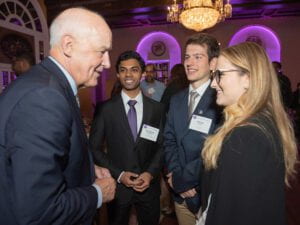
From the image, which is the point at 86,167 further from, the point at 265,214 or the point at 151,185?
the point at 151,185

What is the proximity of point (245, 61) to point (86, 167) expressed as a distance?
906 millimetres

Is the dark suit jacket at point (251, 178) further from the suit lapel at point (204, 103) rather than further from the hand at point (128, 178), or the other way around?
the hand at point (128, 178)

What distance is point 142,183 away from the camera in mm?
2125

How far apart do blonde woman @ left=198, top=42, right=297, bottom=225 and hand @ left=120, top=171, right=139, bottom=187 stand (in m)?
0.85

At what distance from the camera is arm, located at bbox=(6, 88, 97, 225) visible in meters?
0.90

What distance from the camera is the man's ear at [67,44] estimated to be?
1.16 meters

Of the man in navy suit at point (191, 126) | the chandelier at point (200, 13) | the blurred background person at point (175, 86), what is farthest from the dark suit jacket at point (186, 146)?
the chandelier at point (200, 13)

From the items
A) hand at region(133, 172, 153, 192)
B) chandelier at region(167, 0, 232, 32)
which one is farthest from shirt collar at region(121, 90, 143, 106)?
chandelier at region(167, 0, 232, 32)

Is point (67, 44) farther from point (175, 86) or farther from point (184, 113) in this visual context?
point (175, 86)

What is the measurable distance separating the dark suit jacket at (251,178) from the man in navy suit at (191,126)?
68 centimetres

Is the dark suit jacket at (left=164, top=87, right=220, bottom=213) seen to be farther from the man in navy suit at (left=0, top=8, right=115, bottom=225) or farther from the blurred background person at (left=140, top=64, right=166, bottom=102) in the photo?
the blurred background person at (left=140, top=64, right=166, bottom=102)

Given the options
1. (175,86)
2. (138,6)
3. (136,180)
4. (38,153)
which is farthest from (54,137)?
(138,6)

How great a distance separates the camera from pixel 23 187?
0.90 m

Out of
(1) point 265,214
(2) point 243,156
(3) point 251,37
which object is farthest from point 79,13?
(3) point 251,37
